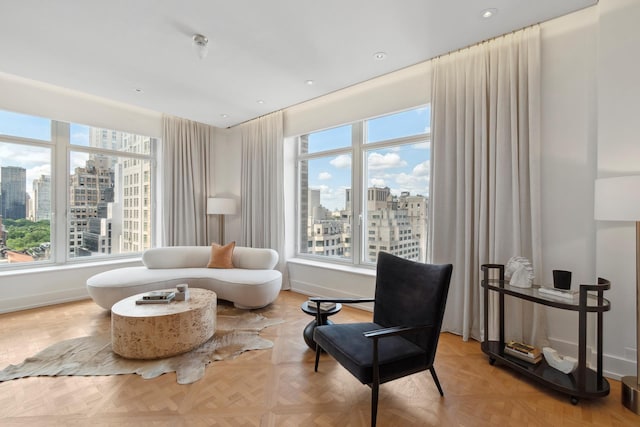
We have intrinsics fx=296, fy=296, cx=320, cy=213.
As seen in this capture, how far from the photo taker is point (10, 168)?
3879 mm

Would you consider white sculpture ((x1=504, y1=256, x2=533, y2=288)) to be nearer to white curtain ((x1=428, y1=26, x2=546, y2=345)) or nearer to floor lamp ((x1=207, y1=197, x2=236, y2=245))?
white curtain ((x1=428, y1=26, x2=546, y2=345))

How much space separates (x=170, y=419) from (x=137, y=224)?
159 inches

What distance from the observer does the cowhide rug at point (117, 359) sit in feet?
7.50

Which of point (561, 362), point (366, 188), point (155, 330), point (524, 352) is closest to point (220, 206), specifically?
point (366, 188)

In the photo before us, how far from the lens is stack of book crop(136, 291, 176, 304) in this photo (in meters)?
2.76

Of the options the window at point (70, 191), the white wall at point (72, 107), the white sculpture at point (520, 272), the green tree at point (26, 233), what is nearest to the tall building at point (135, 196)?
the window at point (70, 191)

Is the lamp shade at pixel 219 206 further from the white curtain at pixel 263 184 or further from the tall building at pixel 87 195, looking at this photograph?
the tall building at pixel 87 195

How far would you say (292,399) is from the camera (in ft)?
6.48

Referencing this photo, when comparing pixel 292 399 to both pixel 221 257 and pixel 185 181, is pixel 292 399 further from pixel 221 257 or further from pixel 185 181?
pixel 185 181

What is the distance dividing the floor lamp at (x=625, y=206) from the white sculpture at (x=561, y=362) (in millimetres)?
265

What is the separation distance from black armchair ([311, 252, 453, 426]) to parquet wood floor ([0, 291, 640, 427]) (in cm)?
20

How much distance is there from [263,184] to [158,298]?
2.64 metres

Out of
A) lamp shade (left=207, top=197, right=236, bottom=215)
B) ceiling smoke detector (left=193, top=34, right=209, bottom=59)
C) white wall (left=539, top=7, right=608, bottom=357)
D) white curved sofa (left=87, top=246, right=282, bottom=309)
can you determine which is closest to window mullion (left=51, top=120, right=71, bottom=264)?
white curved sofa (left=87, top=246, right=282, bottom=309)

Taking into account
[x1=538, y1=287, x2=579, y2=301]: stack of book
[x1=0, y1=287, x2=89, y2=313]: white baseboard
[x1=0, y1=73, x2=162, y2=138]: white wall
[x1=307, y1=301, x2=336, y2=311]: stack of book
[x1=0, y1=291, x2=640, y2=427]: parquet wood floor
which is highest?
[x1=0, y1=73, x2=162, y2=138]: white wall
